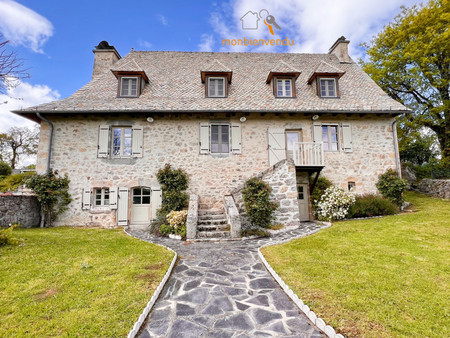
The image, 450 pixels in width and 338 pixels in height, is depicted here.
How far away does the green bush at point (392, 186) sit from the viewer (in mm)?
9680

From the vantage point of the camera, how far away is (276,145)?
10.1 metres

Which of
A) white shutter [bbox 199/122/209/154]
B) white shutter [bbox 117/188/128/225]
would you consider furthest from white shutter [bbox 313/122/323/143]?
white shutter [bbox 117/188/128/225]

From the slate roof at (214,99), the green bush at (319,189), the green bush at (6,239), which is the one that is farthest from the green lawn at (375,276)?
the green bush at (6,239)

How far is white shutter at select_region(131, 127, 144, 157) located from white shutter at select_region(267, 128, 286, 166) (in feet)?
18.2

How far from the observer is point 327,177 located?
10078 mm

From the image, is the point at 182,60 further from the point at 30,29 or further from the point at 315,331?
the point at 315,331

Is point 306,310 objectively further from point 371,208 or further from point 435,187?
point 435,187

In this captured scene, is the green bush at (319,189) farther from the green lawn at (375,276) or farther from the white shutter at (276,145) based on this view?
the green lawn at (375,276)

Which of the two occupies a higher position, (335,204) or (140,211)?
(335,204)

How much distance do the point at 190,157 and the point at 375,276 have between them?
7728 millimetres

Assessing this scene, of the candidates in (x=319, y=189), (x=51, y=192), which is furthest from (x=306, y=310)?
(x=51, y=192)

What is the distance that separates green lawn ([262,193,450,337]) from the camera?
2580 millimetres

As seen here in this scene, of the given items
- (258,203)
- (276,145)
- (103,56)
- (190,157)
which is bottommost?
(258,203)

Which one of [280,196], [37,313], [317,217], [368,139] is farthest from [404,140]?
[37,313]
